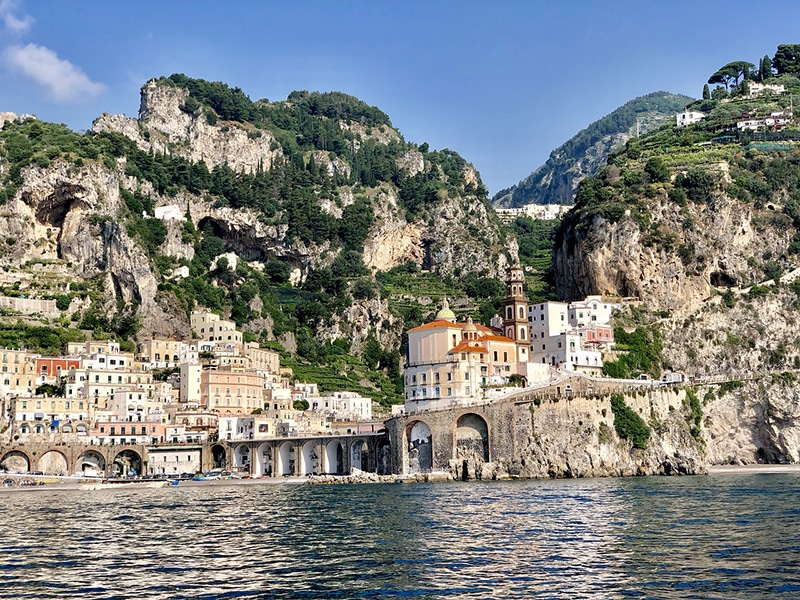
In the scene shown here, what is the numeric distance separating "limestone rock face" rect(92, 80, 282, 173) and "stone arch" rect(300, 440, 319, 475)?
237 feet

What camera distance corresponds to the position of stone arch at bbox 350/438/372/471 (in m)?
91.1

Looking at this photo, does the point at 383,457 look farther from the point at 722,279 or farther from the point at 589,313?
the point at 722,279

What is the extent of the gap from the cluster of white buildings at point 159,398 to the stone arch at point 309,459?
3.02 m

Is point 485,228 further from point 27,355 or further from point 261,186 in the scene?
point 27,355

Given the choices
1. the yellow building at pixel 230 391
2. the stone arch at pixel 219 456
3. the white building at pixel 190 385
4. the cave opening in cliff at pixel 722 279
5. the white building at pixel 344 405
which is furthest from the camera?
the white building at pixel 344 405

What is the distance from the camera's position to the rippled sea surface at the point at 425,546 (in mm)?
28984

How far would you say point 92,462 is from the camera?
3676 inches

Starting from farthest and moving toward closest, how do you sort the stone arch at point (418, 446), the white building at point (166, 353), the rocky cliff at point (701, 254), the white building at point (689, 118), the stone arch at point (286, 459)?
the white building at point (689, 118), the white building at point (166, 353), the rocky cliff at point (701, 254), the stone arch at point (286, 459), the stone arch at point (418, 446)

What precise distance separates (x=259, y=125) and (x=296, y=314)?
5230cm

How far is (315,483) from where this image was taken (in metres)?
83.8

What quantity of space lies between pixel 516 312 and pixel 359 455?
20.5 meters

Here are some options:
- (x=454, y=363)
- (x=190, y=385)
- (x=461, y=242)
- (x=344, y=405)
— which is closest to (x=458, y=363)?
(x=454, y=363)

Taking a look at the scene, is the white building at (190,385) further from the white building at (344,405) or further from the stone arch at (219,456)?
the white building at (344,405)

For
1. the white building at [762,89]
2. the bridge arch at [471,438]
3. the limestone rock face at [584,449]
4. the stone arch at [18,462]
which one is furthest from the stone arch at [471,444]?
the white building at [762,89]
